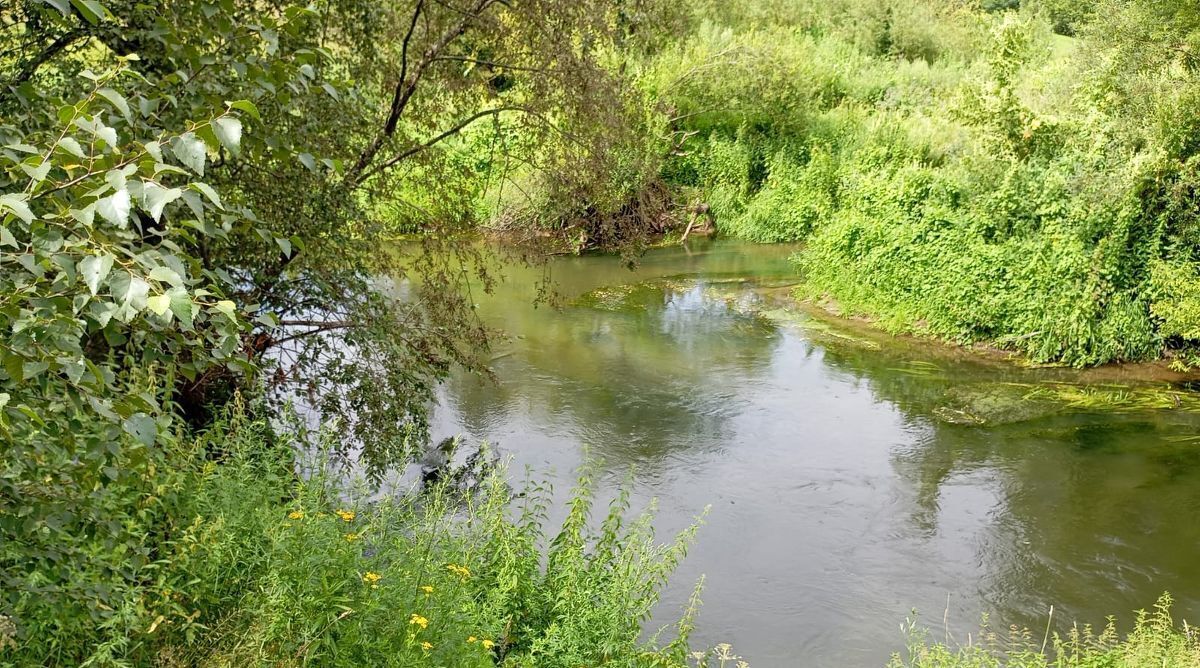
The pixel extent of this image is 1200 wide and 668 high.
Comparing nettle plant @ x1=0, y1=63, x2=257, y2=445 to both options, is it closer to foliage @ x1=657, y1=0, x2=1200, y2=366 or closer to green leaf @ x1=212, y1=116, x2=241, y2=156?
green leaf @ x1=212, y1=116, x2=241, y2=156

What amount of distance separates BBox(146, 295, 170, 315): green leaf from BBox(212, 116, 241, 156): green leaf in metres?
0.36

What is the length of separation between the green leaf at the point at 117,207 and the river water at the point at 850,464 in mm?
4938

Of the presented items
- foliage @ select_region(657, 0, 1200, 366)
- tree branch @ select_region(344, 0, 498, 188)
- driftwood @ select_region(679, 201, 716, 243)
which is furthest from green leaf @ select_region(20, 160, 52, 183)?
driftwood @ select_region(679, 201, 716, 243)

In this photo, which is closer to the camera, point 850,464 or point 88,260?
point 88,260

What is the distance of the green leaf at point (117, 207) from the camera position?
6.07 feet

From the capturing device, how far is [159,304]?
188 cm

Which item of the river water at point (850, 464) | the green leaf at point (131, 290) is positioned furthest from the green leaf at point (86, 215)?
the river water at point (850, 464)

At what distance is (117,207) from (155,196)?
7 centimetres

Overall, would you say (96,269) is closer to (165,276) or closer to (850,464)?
(165,276)

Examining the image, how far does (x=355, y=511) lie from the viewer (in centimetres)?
557

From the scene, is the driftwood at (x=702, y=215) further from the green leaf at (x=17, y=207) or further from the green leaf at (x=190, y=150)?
the green leaf at (x=17, y=207)

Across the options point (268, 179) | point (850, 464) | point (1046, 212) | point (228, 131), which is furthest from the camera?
point (1046, 212)

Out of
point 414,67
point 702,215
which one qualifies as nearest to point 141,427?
point 414,67

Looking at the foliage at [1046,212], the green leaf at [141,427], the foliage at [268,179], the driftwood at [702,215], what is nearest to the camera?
the foliage at [268,179]
